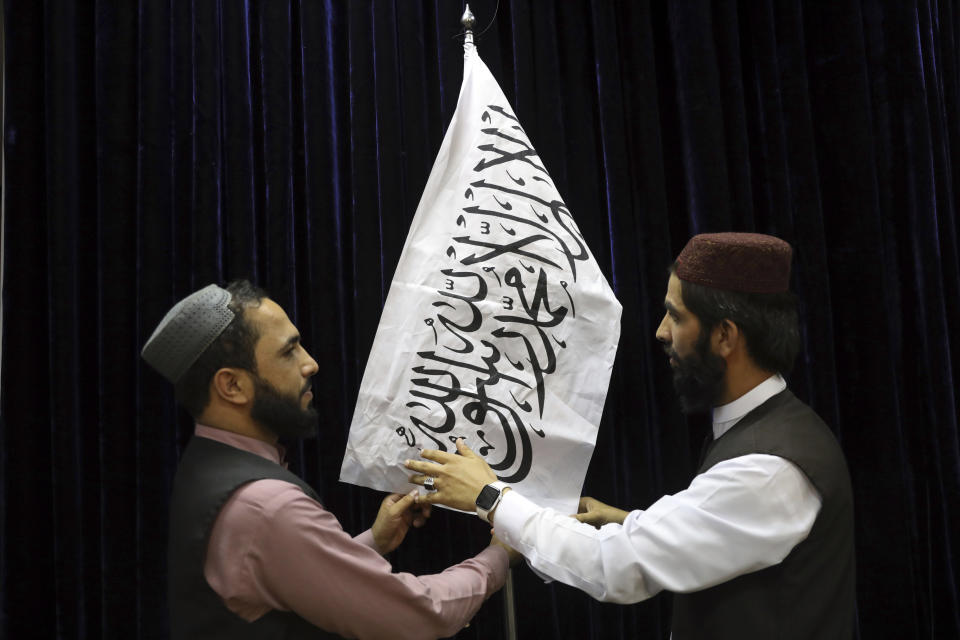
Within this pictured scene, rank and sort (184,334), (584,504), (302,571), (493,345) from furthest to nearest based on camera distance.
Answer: (584,504) → (493,345) → (184,334) → (302,571)

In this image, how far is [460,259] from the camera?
5.49 ft

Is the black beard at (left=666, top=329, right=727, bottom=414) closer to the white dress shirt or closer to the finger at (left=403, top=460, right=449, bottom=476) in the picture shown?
the white dress shirt

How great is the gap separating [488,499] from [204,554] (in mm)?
528

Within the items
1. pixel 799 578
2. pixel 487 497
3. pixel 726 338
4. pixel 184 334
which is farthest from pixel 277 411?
pixel 799 578

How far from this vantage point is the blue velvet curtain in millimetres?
1943

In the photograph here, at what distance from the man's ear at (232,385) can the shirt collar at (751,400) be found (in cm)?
96

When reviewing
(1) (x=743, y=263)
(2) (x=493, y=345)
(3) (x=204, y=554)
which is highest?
(1) (x=743, y=263)

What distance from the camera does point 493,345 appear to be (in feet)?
5.39

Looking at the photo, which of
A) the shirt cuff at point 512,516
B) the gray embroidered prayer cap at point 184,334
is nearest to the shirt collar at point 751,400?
the shirt cuff at point 512,516

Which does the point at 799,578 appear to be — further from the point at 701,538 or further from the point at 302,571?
the point at 302,571

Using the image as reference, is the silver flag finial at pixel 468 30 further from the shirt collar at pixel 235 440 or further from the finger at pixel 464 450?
the shirt collar at pixel 235 440

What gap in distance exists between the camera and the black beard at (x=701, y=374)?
1.49 m

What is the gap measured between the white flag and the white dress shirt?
250 millimetres

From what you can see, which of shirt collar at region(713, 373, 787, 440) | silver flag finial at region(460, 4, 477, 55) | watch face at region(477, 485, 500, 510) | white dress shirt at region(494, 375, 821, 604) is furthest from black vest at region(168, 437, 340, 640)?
silver flag finial at region(460, 4, 477, 55)
